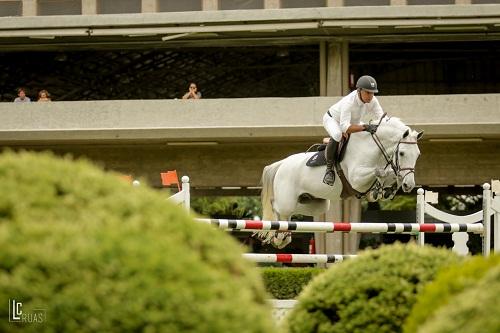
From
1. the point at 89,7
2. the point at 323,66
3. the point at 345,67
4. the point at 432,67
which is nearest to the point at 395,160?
the point at 345,67

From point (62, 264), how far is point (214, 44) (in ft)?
82.2

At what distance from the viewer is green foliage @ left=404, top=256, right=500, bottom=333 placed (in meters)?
4.46

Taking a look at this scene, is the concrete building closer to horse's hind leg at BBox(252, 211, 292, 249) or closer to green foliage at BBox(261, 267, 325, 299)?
green foliage at BBox(261, 267, 325, 299)

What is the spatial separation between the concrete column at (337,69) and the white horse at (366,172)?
12133 millimetres

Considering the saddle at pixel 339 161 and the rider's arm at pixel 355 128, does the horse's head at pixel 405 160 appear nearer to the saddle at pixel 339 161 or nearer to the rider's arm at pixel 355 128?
the rider's arm at pixel 355 128

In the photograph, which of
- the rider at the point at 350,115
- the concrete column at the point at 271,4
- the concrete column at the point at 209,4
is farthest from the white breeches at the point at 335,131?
the concrete column at the point at 209,4

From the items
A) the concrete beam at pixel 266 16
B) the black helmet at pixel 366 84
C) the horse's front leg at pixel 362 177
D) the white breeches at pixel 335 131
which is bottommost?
the horse's front leg at pixel 362 177

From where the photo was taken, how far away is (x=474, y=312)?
12.0 feet

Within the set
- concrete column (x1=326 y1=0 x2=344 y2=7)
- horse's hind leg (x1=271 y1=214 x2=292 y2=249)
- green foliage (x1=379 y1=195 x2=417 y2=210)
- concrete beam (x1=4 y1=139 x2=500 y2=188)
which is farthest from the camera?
green foliage (x1=379 y1=195 x2=417 y2=210)

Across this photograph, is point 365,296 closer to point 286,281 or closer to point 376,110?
point 376,110

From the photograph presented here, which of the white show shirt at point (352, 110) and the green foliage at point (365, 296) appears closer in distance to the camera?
the green foliage at point (365, 296)

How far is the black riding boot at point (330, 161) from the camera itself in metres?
14.1

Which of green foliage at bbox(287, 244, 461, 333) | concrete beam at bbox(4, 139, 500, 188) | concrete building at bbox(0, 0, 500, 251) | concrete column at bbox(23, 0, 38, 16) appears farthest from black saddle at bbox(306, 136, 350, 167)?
concrete column at bbox(23, 0, 38, 16)

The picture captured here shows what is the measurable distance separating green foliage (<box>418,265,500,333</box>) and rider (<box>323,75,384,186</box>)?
976 centimetres
